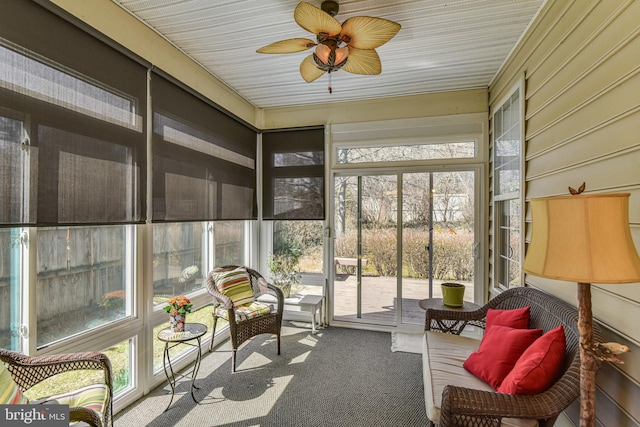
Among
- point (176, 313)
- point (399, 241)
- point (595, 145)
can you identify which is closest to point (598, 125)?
point (595, 145)

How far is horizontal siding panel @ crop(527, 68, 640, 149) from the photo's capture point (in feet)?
4.43

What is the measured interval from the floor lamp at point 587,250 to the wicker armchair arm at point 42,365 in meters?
2.25

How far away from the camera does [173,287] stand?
9.46ft

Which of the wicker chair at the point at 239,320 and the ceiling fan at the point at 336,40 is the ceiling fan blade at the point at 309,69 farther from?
the wicker chair at the point at 239,320

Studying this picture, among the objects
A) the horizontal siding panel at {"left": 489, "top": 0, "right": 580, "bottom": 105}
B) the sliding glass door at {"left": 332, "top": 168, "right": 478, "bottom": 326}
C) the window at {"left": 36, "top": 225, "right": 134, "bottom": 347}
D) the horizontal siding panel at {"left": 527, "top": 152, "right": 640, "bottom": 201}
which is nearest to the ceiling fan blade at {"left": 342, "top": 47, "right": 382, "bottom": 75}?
the horizontal siding panel at {"left": 489, "top": 0, "right": 580, "bottom": 105}

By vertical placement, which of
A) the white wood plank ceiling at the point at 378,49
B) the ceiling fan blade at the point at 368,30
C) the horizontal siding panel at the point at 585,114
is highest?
the white wood plank ceiling at the point at 378,49

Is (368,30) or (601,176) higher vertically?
(368,30)

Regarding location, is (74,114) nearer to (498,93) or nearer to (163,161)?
(163,161)

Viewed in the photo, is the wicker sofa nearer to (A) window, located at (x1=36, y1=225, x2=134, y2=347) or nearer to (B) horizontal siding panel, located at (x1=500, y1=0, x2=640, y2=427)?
(B) horizontal siding panel, located at (x1=500, y1=0, x2=640, y2=427)

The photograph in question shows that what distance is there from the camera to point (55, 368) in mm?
1616

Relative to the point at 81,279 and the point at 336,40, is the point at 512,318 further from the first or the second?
the point at 81,279

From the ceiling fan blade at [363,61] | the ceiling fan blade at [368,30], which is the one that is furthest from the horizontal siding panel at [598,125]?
the ceiling fan blade at [363,61]

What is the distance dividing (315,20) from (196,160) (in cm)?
176

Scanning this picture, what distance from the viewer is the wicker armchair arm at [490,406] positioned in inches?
54.7
